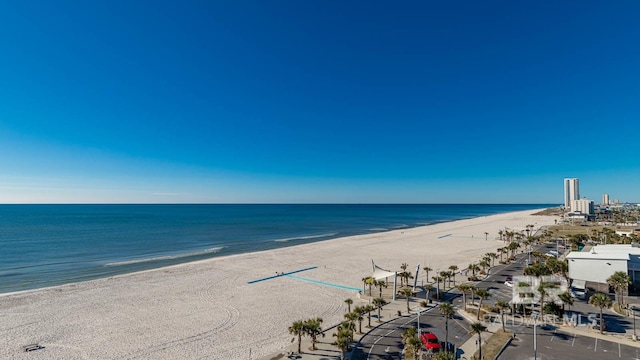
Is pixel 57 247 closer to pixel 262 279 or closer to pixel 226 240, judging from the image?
pixel 226 240

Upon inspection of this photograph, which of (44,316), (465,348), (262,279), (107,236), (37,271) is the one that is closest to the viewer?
(465,348)

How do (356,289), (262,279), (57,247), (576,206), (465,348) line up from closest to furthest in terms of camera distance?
(465,348) < (356,289) < (262,279) < (57,247) < (576,206)

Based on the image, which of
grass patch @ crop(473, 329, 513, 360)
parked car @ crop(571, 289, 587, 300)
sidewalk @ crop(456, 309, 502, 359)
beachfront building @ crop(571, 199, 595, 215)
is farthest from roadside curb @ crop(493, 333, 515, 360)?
beachfront building @ crop(571, 199, 595, 215)

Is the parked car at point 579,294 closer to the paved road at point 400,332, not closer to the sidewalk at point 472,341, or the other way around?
the paved road at point 400,332

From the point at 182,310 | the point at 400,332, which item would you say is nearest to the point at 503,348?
the point at 400,332

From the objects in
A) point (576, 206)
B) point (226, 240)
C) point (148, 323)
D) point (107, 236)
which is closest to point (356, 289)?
point (148, 323)

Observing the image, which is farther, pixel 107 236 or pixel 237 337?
pixel 107 236

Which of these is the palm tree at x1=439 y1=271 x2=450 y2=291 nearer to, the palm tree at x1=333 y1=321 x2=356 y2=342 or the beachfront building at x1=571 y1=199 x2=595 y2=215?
the palm tree at x1=333 y1=321 x2=356 y2=342
